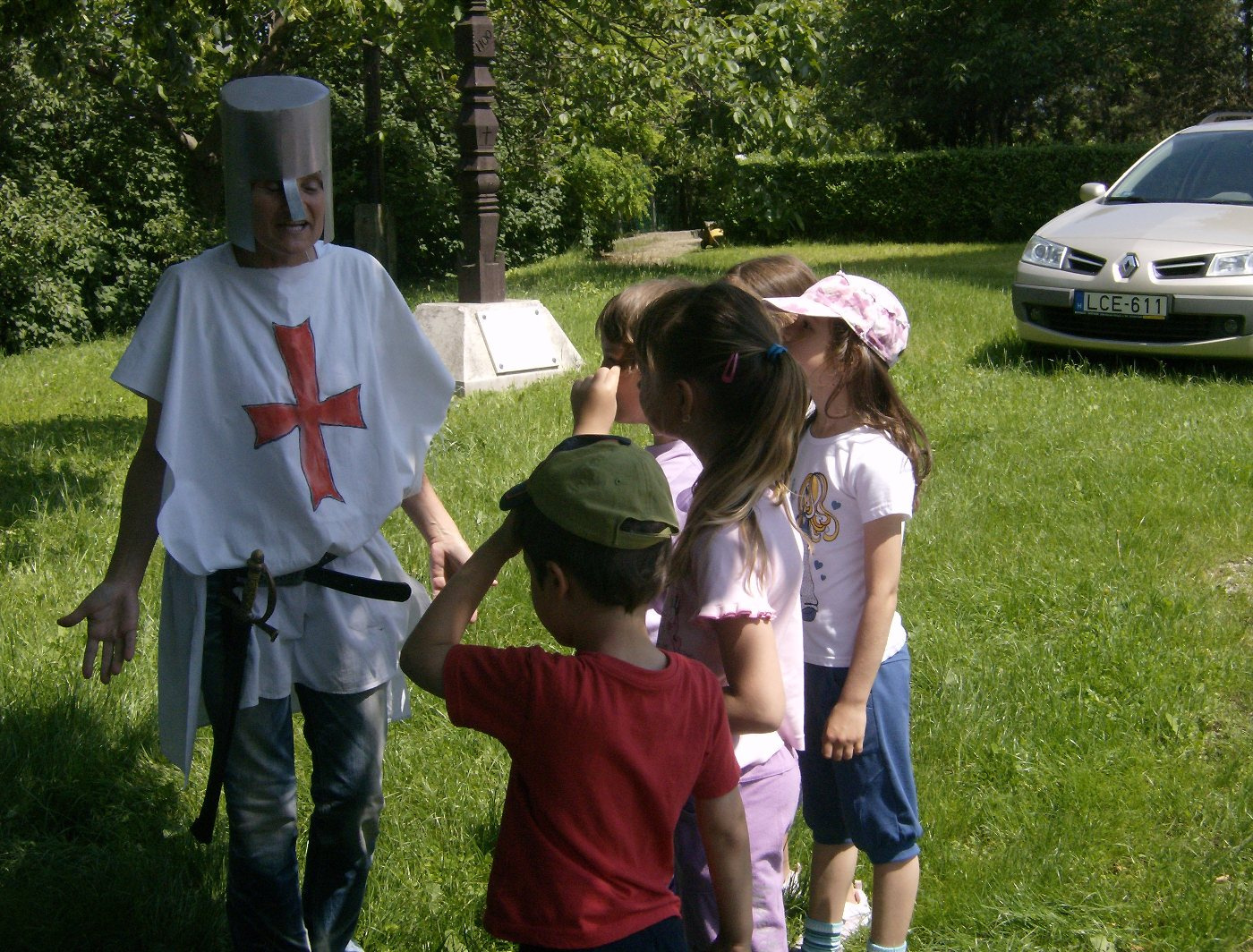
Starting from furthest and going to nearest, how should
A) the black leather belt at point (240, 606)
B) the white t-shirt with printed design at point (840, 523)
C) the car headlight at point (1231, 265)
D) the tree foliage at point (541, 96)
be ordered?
the tree foliage at point (541, 96), the car headlight at point (1231, 265), the white t-shirt with printed design at point (840, 523), the black leather belt at point (240, 606)

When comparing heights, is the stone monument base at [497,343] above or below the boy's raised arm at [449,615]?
below

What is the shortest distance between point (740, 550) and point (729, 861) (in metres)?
0.49

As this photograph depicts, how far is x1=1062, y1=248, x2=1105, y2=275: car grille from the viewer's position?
8.30 meters

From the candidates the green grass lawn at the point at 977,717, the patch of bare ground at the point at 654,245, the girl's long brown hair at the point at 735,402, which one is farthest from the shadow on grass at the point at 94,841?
the patch of bare ground at the point at 654,245

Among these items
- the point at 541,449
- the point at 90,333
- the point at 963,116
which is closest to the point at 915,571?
the point at 541,449

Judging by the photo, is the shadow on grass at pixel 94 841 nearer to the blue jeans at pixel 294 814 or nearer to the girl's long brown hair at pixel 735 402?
the blue jeans at pixel 294 814

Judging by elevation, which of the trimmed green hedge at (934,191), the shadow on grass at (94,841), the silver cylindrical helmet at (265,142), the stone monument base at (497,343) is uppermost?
the silver cylindrical helmet at (265,142)

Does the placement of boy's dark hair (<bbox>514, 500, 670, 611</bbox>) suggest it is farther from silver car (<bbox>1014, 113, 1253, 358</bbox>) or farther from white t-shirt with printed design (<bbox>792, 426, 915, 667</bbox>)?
silver car (<bbox>1014, 113, 1253, 358</bbox>)

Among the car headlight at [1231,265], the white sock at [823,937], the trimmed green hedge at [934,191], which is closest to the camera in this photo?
the white sock at [823,937]

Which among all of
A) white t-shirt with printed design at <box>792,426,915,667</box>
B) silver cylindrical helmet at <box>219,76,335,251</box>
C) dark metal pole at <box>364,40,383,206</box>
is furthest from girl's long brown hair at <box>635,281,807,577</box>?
dark metal pole at <box>364,40,383,206</box>

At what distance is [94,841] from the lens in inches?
128

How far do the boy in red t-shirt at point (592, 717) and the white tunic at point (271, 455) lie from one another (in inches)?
24.1

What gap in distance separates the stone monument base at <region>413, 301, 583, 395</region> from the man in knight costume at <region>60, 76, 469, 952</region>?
5570 millimetres

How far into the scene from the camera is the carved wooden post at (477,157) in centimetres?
859
